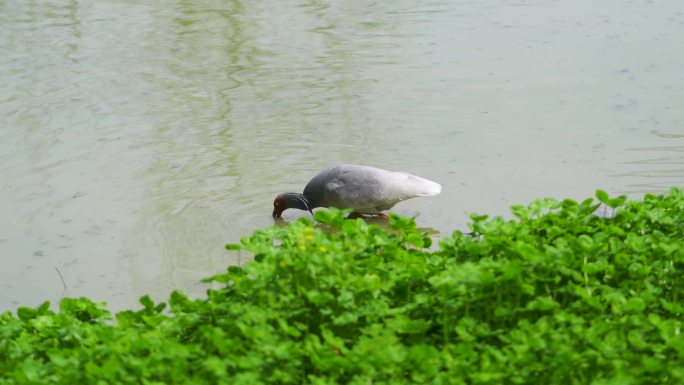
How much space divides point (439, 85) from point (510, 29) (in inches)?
65.3

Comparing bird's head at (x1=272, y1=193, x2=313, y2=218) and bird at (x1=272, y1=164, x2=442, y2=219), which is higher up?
bird at (x1=272, y1=164, x2=442, y2=219)

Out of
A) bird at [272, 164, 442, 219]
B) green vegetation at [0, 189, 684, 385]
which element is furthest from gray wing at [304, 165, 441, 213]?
green vegetation at [0, 189, 684, 385]

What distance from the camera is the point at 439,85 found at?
26.8ft

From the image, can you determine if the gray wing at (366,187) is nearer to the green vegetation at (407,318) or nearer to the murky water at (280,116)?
the murky water at (280,116)

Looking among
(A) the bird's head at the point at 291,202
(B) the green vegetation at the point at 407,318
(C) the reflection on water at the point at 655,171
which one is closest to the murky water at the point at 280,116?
(C) the reflection on water at the point at 655,171

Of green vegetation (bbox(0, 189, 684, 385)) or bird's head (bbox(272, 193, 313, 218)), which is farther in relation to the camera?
bird's head (bbox(272, 193, 313, 218))

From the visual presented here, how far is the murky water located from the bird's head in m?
0.16

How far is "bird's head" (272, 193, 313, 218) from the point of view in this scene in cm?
609

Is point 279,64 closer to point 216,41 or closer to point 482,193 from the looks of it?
point 216,41

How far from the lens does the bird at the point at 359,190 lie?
231 inches

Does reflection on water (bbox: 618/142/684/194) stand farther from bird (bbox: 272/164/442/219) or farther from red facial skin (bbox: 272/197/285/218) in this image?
red facial skin (bbox: 272/197/285/218)

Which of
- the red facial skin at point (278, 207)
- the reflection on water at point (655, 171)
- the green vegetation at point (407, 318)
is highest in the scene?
the green vegetation at point (407, 318)

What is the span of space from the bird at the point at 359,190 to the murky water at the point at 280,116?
0.22 meters

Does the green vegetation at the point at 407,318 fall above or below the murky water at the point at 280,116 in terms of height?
above
